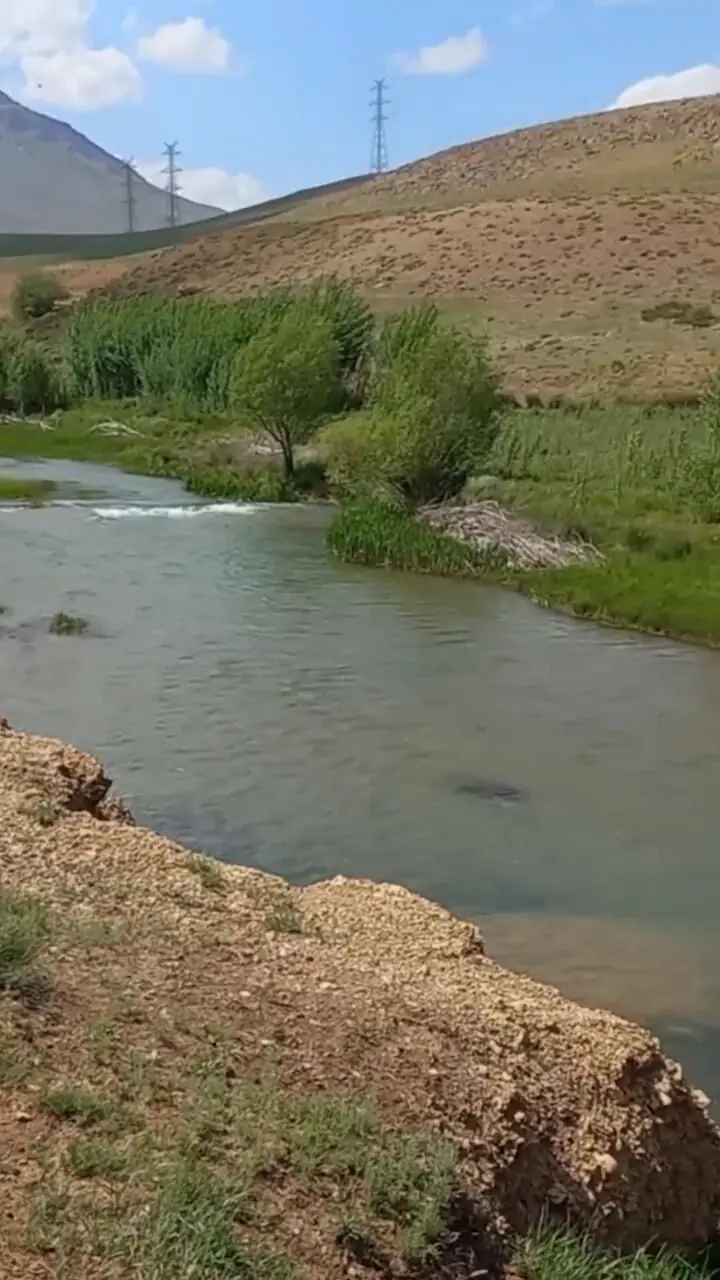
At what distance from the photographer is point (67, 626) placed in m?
28.0

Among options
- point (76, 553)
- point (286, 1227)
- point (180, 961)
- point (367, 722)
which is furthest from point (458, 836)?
point (76, 553)

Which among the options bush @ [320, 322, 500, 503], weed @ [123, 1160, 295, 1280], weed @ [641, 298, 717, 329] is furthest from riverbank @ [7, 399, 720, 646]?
weed @ [123, 1160, 295, 1280]

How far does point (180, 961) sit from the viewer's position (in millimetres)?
8320

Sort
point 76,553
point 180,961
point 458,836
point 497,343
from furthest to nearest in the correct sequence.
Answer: point 497,343, point 76,553, point 458,836, point 180,961

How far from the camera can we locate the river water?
15.0m

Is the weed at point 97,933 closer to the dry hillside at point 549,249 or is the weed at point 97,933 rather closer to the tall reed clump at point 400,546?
the tall reed clump at point 400,546

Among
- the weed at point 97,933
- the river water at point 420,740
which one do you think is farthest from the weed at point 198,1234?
the river water at point 420,740

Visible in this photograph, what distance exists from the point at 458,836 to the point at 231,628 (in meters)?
12.4

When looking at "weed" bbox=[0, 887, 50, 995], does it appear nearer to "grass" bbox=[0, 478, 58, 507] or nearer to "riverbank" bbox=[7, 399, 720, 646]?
"riverbank" bbox=[7, 399, 720, 646]

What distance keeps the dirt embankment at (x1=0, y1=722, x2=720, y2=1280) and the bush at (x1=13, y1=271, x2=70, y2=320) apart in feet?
362

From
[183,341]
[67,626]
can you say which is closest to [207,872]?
[67,626]

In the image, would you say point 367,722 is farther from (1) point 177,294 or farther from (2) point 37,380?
(1) point 177,294

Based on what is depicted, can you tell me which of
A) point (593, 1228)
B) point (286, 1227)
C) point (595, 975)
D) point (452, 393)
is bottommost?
point (595, 975)

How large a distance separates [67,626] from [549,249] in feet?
232
